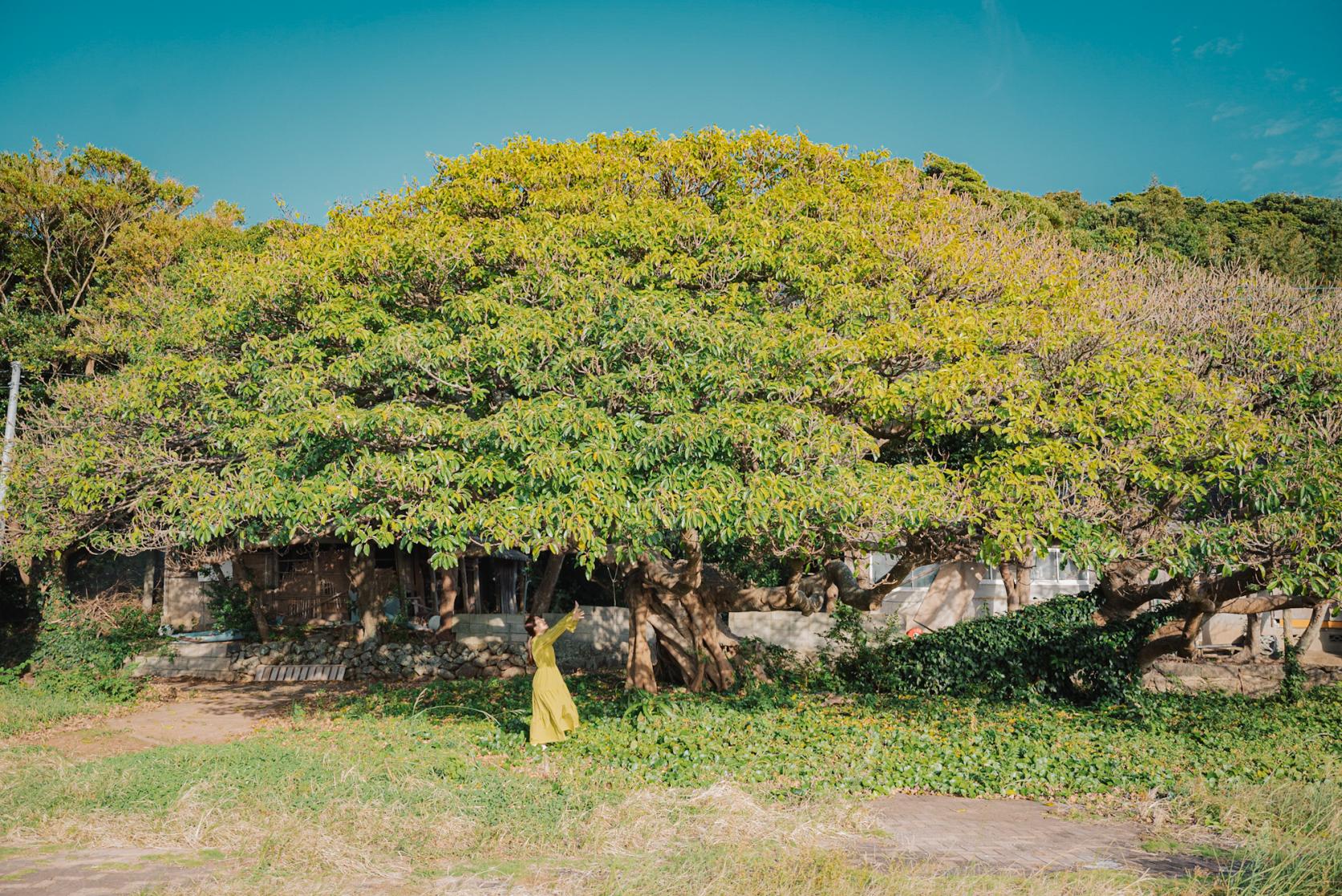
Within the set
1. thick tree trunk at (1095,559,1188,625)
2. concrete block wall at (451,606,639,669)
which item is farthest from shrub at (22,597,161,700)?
thick tree trunk at (1095,559,1188,625)

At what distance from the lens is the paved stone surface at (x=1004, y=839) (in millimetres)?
6887

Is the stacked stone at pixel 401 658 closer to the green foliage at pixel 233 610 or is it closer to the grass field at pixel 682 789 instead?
the green foliage at pixel 233 610

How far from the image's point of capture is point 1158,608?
15.4 m

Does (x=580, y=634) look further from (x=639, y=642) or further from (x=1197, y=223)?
(x=1197, y=223)

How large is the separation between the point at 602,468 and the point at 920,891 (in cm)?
451

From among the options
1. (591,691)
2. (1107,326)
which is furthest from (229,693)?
(1107,326)

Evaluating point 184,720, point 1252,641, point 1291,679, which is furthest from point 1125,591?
point 184,720

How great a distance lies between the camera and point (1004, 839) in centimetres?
775

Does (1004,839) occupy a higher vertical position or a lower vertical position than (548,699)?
lower

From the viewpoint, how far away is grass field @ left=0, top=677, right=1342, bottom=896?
6.23 metres

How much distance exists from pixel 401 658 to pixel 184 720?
478 centimetres

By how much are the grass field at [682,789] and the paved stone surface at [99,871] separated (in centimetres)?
25

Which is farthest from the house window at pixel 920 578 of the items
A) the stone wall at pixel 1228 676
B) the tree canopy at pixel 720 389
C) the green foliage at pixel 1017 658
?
the tree canopy at pixel 720 389

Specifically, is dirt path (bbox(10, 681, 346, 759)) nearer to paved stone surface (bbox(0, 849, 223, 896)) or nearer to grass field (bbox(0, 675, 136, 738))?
grass field (bbox(0, 675, 136, 738))
